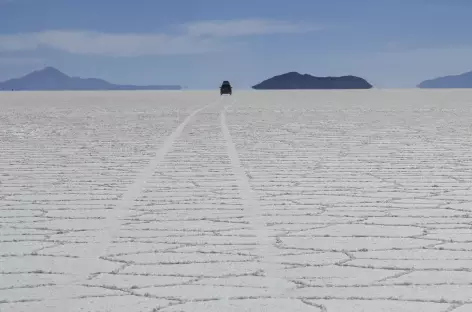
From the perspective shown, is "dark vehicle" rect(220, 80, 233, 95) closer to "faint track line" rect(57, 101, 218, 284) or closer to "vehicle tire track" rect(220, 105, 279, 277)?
"faint track line" rect(57, 101, 218, 284)

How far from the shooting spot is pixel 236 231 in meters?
6.63

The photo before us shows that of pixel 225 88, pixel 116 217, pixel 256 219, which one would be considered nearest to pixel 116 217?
pixel 116 217

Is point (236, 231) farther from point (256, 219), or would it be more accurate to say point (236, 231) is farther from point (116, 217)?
point (116, 217)

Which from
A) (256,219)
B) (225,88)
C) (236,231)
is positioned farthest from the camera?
(225,88)

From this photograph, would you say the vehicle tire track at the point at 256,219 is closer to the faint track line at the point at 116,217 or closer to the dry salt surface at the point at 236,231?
the dry salt surface at the point at 236,231

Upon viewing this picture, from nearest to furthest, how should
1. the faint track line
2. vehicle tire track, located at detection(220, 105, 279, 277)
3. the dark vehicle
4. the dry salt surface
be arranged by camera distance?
the dry salt surface → vehicle tire track, located at detection(220, 105, 279, 277) → the faint track line → the dark vehicle

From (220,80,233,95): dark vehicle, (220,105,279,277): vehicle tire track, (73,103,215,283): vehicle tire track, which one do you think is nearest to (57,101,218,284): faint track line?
(73,103,215,283): vehicle tire track

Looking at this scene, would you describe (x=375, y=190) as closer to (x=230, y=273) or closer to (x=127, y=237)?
(x=127, y=237)

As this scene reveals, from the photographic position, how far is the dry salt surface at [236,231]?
4707mm

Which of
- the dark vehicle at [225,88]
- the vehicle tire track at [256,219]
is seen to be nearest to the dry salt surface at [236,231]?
the vehicle tire track at [256,219]

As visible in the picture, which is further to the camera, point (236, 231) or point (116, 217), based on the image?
point (116, 217)

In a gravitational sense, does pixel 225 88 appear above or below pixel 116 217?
below

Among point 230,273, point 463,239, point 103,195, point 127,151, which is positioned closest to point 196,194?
point 103,195

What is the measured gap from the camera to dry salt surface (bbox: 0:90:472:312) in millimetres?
4707
